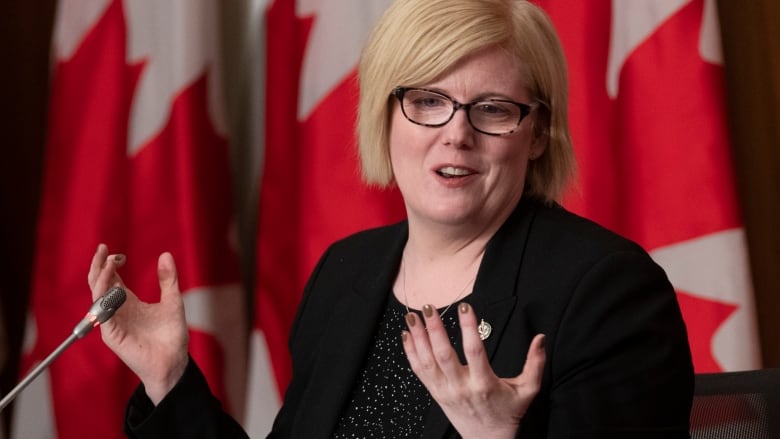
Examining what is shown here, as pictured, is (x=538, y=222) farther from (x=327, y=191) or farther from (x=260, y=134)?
(x=260, y=134)

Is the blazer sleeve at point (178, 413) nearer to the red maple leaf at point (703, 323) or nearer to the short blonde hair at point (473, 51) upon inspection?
the short blonde hair at point (473, 51)

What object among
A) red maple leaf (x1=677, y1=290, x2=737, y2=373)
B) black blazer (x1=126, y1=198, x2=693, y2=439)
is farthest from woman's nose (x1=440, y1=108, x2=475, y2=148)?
red maple leaf (x1=677, y1=290, x2=737, y2=373)

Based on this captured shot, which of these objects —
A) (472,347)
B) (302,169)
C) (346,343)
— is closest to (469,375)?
(472,347)

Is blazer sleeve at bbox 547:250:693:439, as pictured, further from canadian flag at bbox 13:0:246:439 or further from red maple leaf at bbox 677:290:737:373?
canadian flag at bbox 13:0:246:439

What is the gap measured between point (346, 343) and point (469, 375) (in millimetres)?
629

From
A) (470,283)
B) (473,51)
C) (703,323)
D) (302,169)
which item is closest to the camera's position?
(473,51)

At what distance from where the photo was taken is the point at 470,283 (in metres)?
1.87

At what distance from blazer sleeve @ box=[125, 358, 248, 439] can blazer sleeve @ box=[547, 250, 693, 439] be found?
631 mm

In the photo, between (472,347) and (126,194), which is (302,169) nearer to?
(126,194)

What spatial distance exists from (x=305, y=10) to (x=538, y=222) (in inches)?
55.6

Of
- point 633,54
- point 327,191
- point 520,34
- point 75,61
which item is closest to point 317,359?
point 520,34

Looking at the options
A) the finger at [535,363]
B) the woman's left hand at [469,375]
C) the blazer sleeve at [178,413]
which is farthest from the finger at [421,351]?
the blazer sleeve at [178,413]

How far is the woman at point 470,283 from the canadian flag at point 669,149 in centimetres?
87

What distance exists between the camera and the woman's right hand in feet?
5.90
